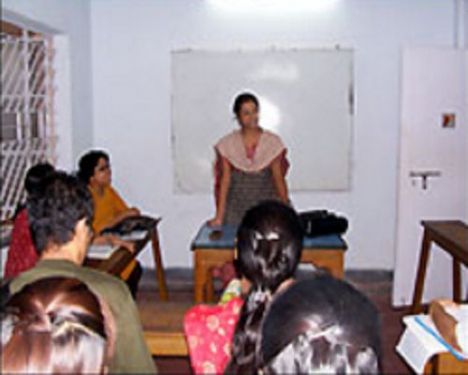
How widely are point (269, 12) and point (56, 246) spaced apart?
313 cm

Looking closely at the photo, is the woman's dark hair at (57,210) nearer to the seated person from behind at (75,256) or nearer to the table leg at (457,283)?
the seated person from behind at (75,256)

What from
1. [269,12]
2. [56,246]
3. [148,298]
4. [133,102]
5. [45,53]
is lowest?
[148,298]

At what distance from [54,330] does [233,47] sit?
149 inches

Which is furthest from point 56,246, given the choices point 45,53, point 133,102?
point 133,102

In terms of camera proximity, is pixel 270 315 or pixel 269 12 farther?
pixel 269 12

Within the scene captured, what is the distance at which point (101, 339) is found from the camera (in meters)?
0.99

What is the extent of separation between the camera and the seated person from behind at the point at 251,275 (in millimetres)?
1593

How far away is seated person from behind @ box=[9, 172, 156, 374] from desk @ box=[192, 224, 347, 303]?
1.26m

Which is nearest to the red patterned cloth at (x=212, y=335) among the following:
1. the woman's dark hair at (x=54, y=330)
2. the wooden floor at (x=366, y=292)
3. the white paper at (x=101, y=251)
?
the woman's dark hair at (x=54, y=330)

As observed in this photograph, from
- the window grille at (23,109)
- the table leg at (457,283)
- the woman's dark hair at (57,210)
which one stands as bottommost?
the table leg at (457,283)

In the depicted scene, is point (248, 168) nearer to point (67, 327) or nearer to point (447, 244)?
point (447, 244)

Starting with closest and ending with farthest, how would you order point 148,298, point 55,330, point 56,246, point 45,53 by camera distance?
point 55,330 → point 56,246 → point 45,53 → point 148,298

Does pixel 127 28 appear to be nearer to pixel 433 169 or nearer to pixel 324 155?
pixel 324 155

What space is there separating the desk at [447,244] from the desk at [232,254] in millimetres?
610
